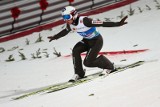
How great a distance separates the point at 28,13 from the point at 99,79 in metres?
9.17

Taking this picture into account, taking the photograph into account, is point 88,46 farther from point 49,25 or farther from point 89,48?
point 49,25

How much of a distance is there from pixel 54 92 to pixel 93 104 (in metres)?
1.50

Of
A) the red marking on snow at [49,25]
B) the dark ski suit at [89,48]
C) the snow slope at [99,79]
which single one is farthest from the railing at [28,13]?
the dark ski suit at [89,48]

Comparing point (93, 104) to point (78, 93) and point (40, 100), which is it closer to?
point (78, 93)

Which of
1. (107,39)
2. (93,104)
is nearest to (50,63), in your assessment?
(107,39)

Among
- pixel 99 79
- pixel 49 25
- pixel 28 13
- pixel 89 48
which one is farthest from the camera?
pixel 49 25

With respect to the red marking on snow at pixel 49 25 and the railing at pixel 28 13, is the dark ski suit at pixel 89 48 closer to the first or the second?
the red marking on snow at pixel 49 25

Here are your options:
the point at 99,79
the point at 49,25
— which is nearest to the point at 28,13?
the point at 49,25

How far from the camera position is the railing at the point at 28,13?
14516 millimetres

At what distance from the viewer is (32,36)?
46.5 ft

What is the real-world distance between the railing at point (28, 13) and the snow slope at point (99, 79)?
0.80 meters

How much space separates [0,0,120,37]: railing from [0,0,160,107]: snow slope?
805 millimetres

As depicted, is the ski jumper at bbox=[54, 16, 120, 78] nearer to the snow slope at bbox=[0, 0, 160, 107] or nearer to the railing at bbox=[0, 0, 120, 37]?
the snow slope at bbox=[0, 0, 160, 107]

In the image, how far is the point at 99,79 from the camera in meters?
6.24
